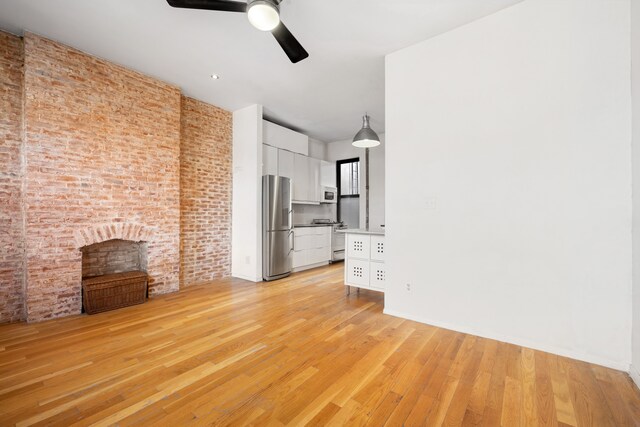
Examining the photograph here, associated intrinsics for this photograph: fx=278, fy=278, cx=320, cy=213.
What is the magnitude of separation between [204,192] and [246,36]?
2616mm

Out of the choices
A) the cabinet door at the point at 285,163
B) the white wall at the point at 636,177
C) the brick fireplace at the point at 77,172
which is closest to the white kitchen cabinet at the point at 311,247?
the cabinet door at the point at 285,163

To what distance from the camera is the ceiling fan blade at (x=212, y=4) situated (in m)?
2.09

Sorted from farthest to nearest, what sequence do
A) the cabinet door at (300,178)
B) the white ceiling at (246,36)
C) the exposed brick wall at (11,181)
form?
the cabinet door at (300,178), the exposed brick wall at (11,181), the white ceiling at (246,36)

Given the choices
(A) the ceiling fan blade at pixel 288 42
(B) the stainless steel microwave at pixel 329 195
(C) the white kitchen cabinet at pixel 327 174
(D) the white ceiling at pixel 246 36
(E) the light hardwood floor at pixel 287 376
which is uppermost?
(D) the white ceiling at pixel 246 36

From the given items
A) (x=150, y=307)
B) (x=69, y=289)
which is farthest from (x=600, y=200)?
(x=69, y=289)

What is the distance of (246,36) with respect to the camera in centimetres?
291

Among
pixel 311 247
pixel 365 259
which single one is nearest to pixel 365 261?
pixel 365 259

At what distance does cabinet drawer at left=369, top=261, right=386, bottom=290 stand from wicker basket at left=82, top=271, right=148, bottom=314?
9.56 feet

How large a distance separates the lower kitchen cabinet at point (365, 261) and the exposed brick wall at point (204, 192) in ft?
8.02

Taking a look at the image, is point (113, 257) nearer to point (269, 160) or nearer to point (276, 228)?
point (276, 228)

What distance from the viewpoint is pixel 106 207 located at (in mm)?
3412

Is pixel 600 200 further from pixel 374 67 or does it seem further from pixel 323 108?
pixel 323 108

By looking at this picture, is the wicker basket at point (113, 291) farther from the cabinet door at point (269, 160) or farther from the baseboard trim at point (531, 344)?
the baseboard trim at point (531, 344)

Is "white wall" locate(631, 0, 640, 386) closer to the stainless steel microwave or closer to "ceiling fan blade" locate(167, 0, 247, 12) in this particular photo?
"ceiling fan blade" locate(167, 0, 247, 12)
